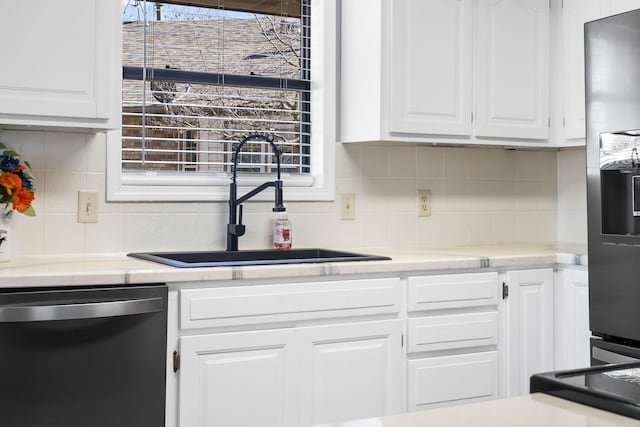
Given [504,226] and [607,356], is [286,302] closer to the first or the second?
[607,356]

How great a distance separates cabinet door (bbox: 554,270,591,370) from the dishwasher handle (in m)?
1.69

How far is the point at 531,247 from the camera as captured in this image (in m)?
3.53

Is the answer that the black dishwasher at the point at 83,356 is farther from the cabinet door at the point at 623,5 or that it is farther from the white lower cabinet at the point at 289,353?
the cabinet door at the point at 623,5

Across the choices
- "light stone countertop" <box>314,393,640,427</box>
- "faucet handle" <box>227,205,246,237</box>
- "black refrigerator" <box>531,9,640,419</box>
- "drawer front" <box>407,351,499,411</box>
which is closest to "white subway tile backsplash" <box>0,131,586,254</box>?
"faucet handle" <box>227,205,246,237</box>

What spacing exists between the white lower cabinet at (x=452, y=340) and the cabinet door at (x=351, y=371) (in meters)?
0.08

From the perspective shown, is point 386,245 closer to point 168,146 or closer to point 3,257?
point 168,146

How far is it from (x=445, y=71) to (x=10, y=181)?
1.72 metres

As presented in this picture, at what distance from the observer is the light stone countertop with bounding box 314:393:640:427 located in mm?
947

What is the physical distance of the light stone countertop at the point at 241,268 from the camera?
2.25 meters

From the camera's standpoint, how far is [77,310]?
217cm

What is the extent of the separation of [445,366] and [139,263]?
1165 millimetres

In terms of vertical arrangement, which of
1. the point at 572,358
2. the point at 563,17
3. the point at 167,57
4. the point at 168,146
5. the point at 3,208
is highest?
the point at 563,17

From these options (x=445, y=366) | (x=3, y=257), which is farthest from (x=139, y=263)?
(x=445, y=366)

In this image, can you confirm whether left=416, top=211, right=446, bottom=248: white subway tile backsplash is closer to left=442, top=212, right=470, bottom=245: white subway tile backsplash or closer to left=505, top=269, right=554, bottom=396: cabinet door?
left=442, top=212, right=470, bottom=245: white subway tile backsplash
